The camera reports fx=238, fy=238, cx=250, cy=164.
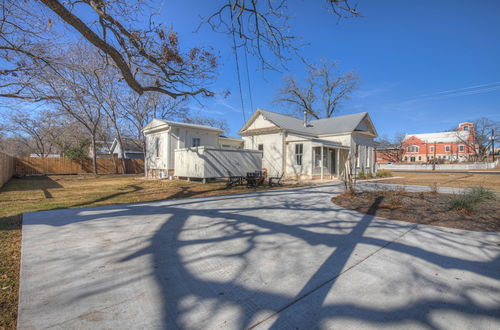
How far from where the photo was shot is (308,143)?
1652 cm

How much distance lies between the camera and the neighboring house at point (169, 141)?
16.7 metres

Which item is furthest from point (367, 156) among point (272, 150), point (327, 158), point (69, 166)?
point (69, 166)

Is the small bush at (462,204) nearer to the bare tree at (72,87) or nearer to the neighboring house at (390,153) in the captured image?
the bare tree at (72,87)

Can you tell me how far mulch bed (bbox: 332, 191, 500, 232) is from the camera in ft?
16.3

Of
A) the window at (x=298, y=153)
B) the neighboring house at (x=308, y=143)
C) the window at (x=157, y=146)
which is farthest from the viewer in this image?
the window at (x=157, y=146)

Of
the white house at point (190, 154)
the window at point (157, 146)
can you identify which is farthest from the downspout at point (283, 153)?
the window at point (157, 146)

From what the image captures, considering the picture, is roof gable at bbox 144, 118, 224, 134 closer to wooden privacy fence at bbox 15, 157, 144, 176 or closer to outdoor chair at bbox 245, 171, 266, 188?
outdoor chair at bbox 245, 171, 266, 188

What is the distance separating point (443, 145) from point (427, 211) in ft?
224

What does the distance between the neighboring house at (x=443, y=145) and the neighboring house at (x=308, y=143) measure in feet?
147

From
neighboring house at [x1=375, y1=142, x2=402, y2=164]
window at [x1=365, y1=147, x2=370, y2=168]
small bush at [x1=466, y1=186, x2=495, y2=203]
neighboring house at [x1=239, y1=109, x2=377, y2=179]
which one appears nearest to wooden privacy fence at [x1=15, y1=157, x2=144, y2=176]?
neighboring house at [x1=239, y1=109, x2=377, y2=179]

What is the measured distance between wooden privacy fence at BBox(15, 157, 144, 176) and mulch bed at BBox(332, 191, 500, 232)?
25713mm

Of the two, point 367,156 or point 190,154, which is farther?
point 367,156

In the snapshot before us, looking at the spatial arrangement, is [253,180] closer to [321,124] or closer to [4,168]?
[321,124]

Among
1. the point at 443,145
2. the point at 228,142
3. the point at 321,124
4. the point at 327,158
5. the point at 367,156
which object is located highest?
the point at 443,145
